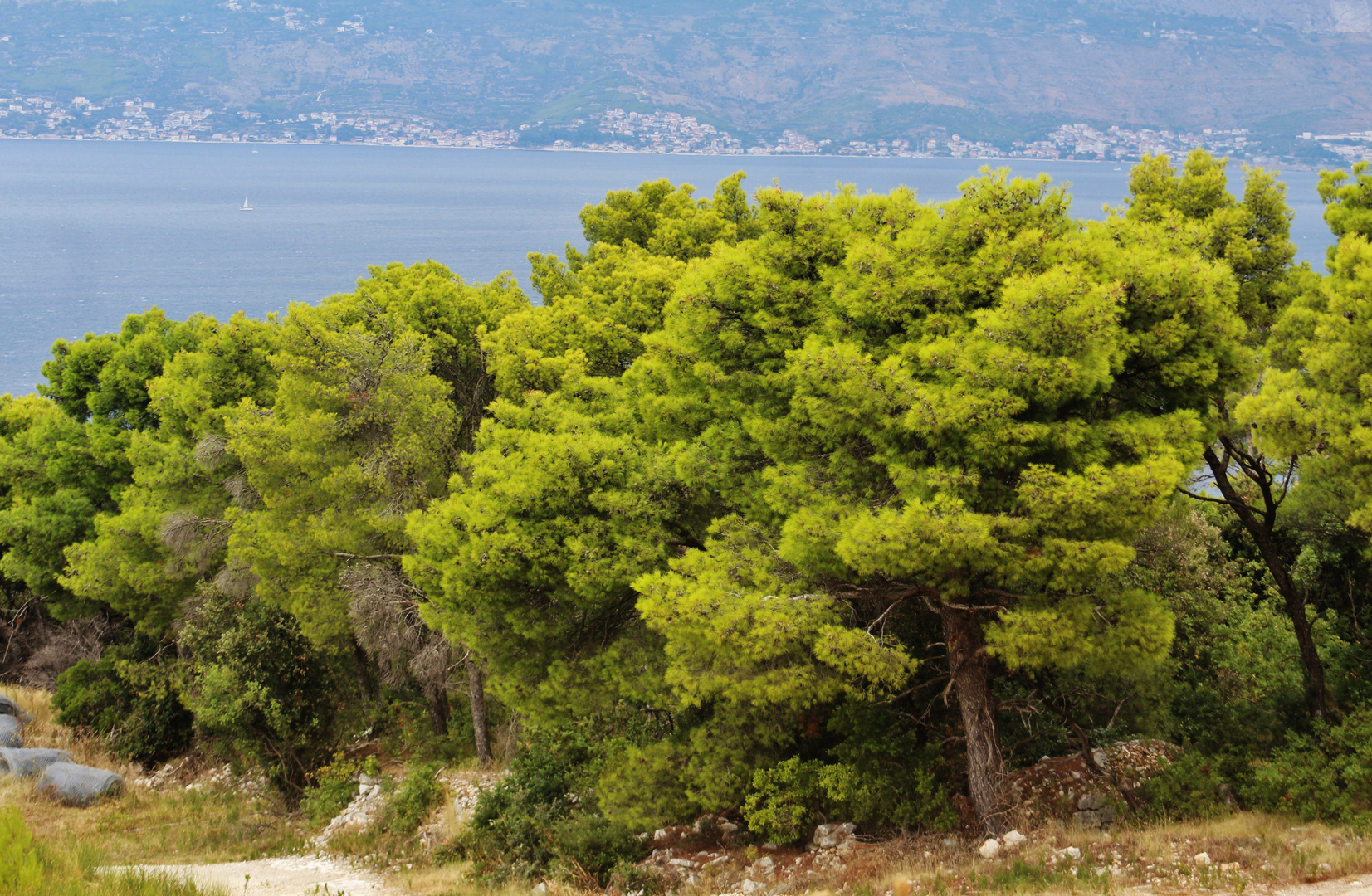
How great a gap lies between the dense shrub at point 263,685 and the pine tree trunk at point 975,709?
1589 centimetres

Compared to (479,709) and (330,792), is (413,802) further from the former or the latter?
(330,792)

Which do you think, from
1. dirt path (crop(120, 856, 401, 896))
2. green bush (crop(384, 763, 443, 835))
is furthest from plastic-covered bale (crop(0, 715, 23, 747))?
green bush (crop(384, 763, 443, 835))

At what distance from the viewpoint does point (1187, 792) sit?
40.8 feet

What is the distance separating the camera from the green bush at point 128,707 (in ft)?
84.0

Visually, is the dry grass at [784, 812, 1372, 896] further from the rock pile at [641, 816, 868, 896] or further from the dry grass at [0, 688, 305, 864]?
the dry grass at [0, 688, 305, 864]

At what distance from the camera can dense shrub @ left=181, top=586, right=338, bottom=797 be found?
839 inches

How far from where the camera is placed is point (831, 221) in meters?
13.3

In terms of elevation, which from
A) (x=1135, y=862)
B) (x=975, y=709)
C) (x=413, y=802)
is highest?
(x=975, y=709)

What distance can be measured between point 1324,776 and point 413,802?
50.5 ft

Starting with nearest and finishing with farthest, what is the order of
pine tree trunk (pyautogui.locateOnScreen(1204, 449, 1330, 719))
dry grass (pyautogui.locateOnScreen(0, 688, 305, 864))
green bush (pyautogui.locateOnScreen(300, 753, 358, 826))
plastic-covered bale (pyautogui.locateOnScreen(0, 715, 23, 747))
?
pine tree trunk (pyautogui.locateOnScreen(1204, 449, 1330, 719)), dry grass (pyautogui.locateOnScreen(0, 688, 305, 864)), green bush (pyautogui.locateOnScreen(300, 753, 358, 826)), plastic-covered bale (pyautogui.locateOnScreen(0, 715, 23, 747))

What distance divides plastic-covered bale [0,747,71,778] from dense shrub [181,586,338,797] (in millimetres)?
3211

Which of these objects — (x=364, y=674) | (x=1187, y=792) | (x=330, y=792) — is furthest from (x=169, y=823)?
(x=1187, y=792)

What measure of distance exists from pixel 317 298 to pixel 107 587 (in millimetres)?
55705

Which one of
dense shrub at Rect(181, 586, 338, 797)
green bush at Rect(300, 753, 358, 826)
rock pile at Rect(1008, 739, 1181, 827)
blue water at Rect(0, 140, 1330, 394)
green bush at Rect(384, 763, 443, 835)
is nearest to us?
rock pile at Rect(1008, 739, 1181, 827)
